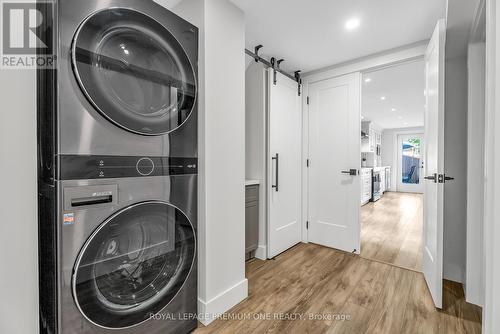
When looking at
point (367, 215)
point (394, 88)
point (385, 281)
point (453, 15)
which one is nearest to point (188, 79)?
point (453, 15)

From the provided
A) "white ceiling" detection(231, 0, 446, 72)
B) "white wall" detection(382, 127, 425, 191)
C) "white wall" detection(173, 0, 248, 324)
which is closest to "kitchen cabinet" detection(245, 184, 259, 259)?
"white wall" detection(173, 0, 248, 324)

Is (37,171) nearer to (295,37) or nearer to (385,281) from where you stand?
(295,37)

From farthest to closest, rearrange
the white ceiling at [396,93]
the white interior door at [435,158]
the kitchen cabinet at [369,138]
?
the kitchen cabinet at [369,138], the white ceiling at [396,93], the white interior door at [435,158]

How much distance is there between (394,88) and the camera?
396cm

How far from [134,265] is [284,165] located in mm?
1983

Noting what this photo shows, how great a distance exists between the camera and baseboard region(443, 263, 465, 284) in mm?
2115

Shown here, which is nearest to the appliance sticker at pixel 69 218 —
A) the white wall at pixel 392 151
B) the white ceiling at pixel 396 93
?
the white ceiling at pixel 396 93

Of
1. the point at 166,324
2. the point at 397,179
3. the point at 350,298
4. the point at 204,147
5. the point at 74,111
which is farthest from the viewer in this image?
the point at 397,179

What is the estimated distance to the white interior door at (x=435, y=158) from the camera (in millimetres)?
1678

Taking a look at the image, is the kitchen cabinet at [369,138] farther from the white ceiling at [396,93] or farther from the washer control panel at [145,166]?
the washer control panel at [145,166]

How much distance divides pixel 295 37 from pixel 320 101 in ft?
3.20

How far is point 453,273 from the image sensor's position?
2.16 m

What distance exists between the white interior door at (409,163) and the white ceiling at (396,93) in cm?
227
